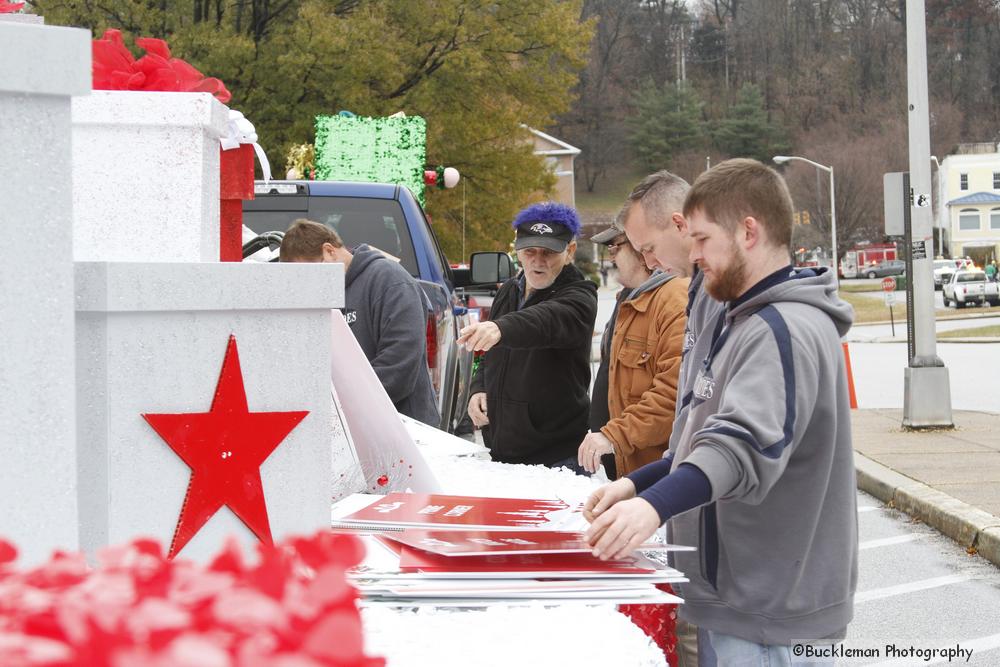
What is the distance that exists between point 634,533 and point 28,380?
2.93ft

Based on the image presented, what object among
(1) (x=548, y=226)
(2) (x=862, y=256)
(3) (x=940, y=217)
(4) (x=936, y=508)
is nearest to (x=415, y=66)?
(4) (x=936, y=508)

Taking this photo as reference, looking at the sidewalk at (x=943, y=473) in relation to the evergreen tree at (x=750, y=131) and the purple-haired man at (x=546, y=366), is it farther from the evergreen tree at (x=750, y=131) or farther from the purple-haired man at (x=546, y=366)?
the evergreen tree at (x=750, y=131)

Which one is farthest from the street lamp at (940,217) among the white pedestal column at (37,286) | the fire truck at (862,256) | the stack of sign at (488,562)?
the white pedestal column at (37,286)

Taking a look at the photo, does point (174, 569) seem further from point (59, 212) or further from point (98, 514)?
point (98, 514)

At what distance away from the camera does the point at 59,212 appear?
150 centimetres

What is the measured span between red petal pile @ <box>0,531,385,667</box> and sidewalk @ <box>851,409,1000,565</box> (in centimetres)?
692

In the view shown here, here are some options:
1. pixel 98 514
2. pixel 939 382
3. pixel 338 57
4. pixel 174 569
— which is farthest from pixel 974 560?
pixel 338 57

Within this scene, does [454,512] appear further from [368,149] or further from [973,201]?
[973,201]

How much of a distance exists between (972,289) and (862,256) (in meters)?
39.4

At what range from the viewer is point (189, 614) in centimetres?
68

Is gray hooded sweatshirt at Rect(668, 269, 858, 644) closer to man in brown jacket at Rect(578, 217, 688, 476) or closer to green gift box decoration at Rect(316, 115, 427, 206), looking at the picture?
man in brown jacket at Rect(578, 217, 688, 476)

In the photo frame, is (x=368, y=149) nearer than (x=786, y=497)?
No

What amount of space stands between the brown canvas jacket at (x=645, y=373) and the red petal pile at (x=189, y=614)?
286cm

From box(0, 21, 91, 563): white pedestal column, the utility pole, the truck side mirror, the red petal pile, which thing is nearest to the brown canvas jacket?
box(0, 21, 91, 563): white pedestal column
